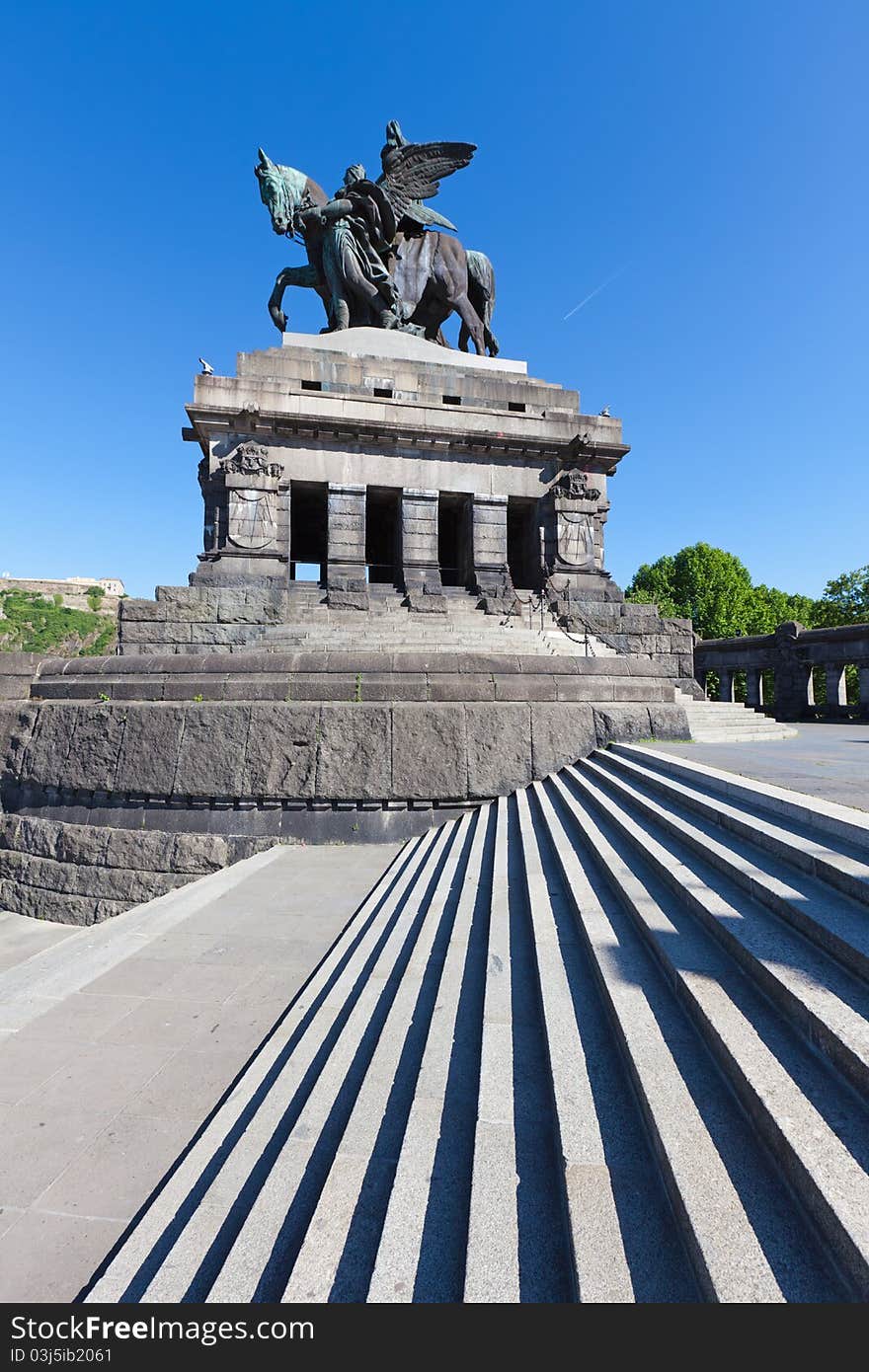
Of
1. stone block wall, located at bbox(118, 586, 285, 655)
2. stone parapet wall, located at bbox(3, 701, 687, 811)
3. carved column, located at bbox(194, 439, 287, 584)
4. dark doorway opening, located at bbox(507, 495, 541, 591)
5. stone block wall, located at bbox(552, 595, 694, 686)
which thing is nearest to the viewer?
stone parapet wall, located at bbox(3, 701, 687, 811)

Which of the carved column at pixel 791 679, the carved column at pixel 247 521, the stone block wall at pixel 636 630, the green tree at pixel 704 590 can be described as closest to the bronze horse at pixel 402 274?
the carved column at pixel 247 521

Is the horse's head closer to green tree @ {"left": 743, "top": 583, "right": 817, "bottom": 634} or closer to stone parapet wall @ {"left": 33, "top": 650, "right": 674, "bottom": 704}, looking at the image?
stone parapet wall @ {"left": 33, "top": 650, "right": 674, "bottom": 704}

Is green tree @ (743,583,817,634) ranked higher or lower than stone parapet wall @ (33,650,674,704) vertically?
higher

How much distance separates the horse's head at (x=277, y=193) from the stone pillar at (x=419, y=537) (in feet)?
31.2

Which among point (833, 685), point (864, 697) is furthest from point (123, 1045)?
point (833, 685)

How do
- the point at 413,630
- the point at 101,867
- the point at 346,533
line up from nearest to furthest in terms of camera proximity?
1. the point at 101,867
2. the point at 413,630
3. the point at 346,533

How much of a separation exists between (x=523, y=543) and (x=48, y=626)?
301ft

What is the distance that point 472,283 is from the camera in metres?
20.0

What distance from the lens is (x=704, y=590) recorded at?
134ft

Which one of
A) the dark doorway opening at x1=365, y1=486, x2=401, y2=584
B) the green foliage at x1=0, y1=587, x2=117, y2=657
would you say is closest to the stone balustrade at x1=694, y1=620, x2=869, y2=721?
the dark doorway opening at x1=365, y1=486, x2=401, y2=584

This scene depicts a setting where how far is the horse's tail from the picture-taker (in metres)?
19.9

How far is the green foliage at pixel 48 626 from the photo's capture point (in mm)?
82375

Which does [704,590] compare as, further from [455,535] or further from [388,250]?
[388,250]

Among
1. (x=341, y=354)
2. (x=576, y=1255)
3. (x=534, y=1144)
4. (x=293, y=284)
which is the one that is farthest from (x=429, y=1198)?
(x=293, y=284)
